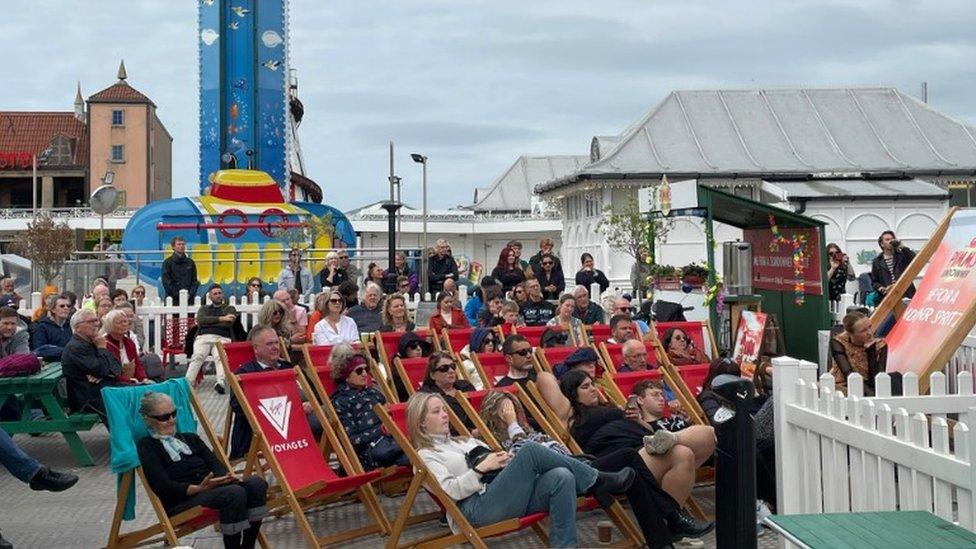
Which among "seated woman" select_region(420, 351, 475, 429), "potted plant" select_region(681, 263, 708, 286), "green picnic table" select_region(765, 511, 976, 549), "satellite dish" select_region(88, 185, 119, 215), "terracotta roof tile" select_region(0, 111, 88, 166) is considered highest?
"terracotta roof tile" select_region(0, 111, 88, 166)

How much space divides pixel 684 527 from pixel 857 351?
2.69 metres

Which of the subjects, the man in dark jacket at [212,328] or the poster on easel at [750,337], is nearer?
the poster on easel at [750,337]

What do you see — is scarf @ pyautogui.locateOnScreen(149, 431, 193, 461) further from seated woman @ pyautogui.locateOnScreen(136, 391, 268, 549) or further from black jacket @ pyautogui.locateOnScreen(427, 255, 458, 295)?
Result: black jacket @ pyautogui.locateOnScreen(427, 255, 458, 295)

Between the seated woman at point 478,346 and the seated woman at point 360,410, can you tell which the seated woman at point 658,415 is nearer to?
the seated woman at point 360,410

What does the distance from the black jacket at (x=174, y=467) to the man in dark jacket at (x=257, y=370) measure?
108 cm

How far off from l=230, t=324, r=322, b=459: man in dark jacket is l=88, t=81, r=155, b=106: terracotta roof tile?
218 ft

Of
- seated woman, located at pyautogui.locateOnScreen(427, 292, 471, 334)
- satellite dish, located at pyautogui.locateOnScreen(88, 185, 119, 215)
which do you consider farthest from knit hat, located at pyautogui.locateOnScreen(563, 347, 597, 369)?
satellite dish, located at pyautogui.locateOnScreen(88, 185, 119, 215)

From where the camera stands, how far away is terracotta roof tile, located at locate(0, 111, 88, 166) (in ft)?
243

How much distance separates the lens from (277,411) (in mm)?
7672

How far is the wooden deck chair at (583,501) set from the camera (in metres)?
6.89

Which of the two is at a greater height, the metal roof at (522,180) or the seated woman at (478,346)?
the metal roof at (522,180)

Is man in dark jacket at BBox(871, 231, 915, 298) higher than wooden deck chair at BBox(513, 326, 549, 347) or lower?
higher

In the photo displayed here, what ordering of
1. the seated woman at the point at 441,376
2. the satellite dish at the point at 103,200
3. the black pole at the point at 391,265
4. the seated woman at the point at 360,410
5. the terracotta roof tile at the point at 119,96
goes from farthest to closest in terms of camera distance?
the terracotta roof tile at the point at 119,96
the satellite dish at the point at 103,200
the black pole at the point at 391,265
the seated woman at the point at 441,376
the seated woman at the point at 360,410

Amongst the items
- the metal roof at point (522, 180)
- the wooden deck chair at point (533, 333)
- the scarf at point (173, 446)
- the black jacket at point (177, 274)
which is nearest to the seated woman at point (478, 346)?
the wooden deck chair at point (533, 333)
